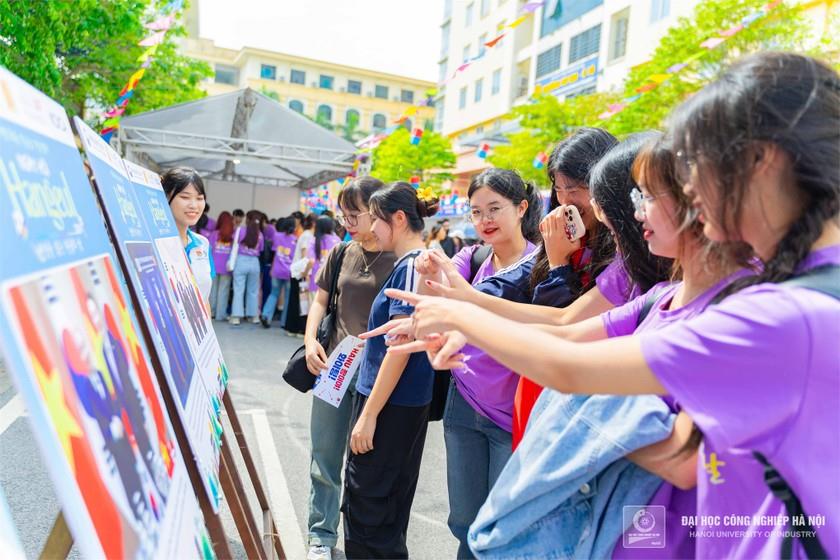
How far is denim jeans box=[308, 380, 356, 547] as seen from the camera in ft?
9.19

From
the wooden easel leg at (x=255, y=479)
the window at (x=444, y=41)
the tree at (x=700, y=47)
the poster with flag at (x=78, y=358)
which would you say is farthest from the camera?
the window at (x=444, y=41)

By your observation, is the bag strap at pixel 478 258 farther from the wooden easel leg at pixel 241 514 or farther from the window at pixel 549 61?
the window at pixel 549 61

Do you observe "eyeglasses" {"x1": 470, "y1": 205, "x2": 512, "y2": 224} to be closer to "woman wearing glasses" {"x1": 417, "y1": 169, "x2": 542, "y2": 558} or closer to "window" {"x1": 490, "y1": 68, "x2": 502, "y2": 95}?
"woman wearing glasses" {"x1": 417, "y1": 169, "x2": 542, "y2": 558}

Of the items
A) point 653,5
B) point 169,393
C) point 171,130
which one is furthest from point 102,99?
point 653,5

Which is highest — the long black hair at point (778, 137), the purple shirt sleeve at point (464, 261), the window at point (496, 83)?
the window at point (496, 83)

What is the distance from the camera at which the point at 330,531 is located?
2824 mm

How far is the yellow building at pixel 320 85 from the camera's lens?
209 feet

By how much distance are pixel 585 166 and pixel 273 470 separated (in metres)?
2.84

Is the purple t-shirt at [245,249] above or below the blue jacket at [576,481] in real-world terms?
below

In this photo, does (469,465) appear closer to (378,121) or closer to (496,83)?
(496,83)

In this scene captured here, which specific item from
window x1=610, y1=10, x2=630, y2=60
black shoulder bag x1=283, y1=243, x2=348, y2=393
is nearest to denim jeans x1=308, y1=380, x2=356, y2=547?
black shoulder bag x1=283, y1=243, x2=348, y2=393

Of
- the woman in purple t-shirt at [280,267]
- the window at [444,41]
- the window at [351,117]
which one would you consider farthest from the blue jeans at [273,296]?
the window at [351,117]

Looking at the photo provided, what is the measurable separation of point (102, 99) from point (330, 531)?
12.6 meters

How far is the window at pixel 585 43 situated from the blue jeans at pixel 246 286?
21.4 metres
